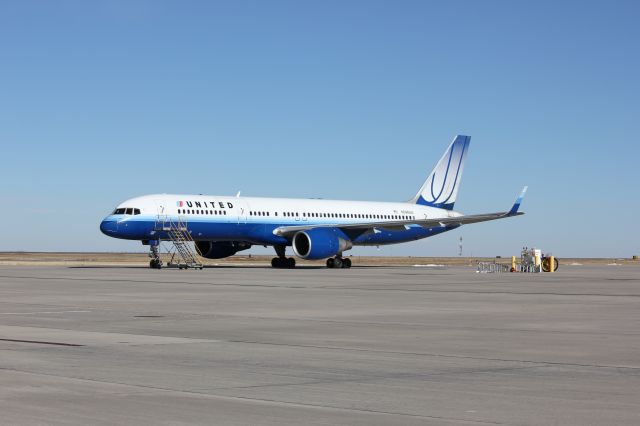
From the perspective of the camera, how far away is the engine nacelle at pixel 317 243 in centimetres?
5867

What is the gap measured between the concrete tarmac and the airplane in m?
28.8

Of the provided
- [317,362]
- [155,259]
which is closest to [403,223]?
[155,259]

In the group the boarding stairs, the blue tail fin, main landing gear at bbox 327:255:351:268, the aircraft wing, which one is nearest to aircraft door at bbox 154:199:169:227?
the boarding stairs

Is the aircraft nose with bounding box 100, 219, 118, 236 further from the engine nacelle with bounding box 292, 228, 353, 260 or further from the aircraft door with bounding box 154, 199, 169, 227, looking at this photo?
the engine nacelle with bounding box 292, 228, 353, 260

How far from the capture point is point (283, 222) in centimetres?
6206

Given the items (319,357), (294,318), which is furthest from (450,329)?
(319,357)

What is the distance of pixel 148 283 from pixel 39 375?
25864 millimetres

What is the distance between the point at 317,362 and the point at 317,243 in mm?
45524

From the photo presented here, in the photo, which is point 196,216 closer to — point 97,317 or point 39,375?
point 97,317

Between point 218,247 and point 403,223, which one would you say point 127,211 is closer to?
point 218,247

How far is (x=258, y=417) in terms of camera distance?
9016mm

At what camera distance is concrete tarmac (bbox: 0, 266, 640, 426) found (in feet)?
30.5

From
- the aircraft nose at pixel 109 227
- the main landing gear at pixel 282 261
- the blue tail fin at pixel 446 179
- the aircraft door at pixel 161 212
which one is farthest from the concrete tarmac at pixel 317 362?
the blue tail fin at pixel 446 179

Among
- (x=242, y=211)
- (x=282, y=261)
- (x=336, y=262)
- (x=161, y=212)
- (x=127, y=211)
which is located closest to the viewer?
(x=127, y=211)
